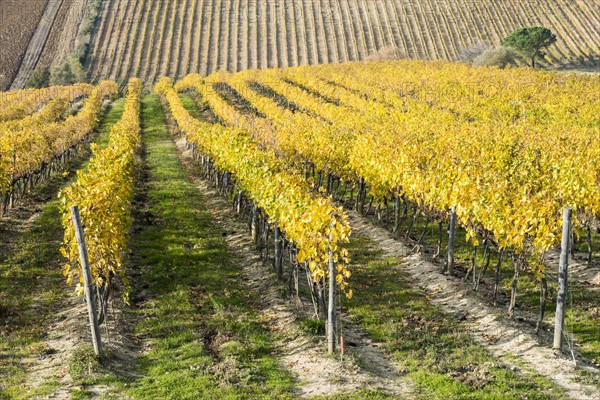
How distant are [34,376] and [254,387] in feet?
15.3

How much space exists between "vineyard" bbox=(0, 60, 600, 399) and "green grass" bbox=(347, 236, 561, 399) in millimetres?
55

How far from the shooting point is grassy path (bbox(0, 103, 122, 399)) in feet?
39.9

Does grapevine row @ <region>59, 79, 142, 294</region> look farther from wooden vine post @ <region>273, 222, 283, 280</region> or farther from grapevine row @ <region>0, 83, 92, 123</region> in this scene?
grapevine row @ <region>0, 83, 92, 123</region>

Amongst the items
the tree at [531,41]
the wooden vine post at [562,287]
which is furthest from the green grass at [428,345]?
the tree at [531,41]

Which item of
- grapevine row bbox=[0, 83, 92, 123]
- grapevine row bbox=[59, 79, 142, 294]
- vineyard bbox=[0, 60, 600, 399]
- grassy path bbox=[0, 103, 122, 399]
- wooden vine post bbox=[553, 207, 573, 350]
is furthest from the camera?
grapevine row bbox=[0, 83, 92, 123]

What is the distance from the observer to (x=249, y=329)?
14.4 meters

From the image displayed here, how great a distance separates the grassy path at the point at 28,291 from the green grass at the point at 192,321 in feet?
4.93

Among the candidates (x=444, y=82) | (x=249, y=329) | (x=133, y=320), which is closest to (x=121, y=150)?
(x=133, y=320)

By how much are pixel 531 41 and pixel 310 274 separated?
240 feet

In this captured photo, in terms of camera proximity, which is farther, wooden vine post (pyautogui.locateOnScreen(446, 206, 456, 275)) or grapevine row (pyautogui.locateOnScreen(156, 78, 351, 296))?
wooden vine post (pyautogui.locateOnScreen(446, 206, 456, 275))

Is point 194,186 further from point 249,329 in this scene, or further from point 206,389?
point 206,389

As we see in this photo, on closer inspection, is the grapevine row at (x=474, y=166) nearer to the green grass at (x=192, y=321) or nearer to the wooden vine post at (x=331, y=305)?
the wooden vine post at (x=331, y=305)

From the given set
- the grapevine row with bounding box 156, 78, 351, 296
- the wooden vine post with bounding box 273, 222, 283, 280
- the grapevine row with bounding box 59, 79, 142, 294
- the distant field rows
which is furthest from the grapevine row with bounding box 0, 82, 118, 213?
the distant field rows

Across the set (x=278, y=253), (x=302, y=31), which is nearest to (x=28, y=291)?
(x=278, y=253)
